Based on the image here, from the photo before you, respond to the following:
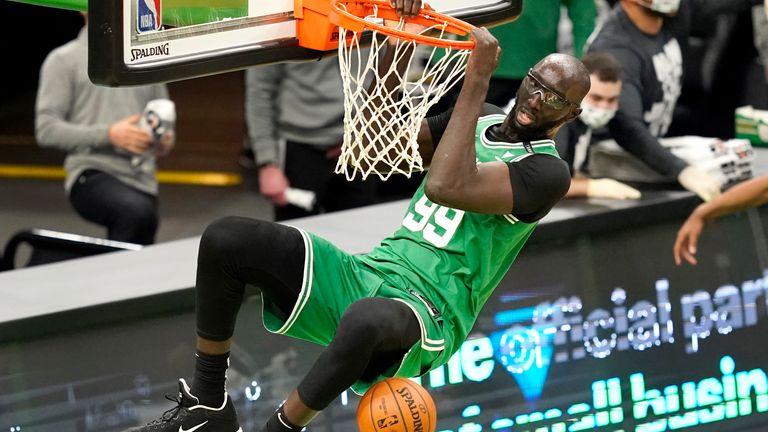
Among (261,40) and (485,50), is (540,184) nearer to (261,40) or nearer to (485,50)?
(485,50)

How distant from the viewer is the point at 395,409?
4.71 m

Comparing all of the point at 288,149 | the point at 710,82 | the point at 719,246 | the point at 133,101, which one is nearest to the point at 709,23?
the point at 710,82

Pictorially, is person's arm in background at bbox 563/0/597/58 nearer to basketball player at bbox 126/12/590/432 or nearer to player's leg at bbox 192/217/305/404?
basketball player at bbox 126/12/590/432

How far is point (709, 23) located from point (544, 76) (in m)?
3.54

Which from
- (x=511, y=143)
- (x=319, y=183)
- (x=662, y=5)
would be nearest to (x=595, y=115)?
(x=662, y=5)

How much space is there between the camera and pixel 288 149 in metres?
7.49

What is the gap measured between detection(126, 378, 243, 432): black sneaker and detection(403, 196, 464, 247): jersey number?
2.92 feet

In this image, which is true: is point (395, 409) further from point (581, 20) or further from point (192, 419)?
point (581, 20)

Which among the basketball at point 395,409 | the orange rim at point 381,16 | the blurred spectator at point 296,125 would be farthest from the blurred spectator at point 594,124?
the basketball at point 395,409

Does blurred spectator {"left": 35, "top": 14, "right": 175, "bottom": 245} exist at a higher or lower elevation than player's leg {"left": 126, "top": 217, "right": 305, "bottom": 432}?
lower

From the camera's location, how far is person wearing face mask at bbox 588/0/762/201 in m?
6.88

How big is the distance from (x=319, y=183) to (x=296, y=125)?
1.11 feet

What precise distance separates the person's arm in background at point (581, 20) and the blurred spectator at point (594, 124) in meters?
0.57

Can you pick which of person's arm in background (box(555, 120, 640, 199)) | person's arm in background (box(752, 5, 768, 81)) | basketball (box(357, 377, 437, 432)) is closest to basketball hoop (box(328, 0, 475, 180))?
basketball (box(357, 377, 437, 432))
